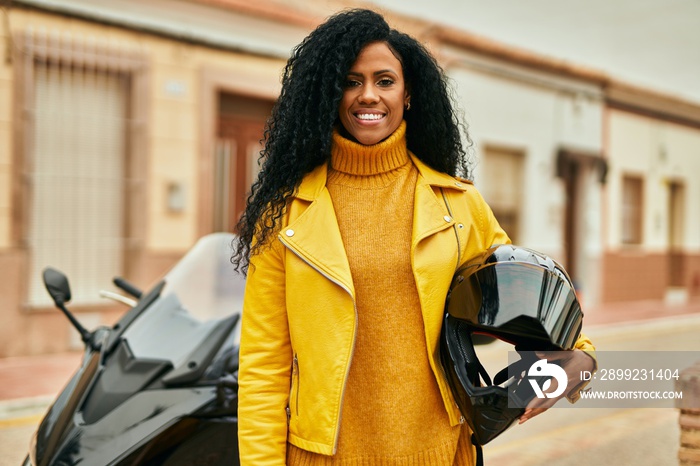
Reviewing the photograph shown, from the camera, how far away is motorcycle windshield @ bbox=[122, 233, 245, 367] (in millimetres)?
2729

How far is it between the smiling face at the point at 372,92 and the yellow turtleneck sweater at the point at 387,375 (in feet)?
0.78

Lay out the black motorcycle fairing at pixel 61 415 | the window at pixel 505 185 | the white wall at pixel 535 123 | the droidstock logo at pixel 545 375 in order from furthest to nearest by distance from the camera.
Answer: the window at pixel 505 185 < the white wall at pixel 535 123 < the black motorcycle fairing at pixel 61 415 < the droidstock logo at pixel 545 375

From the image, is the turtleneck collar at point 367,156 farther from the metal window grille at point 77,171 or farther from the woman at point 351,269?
the metal window grille at point 77,171

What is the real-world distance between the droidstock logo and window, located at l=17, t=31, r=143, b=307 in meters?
7.79

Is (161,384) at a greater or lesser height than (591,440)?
greater

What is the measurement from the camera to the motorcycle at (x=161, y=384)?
7.36 ft

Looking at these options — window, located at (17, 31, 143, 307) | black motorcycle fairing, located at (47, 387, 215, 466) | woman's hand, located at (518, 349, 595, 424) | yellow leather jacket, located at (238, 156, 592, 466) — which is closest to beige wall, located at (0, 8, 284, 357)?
window, located at (17, 31, 143, 307)

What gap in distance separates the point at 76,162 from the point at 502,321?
8.10 m

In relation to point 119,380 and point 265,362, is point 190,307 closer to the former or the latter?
point 119,380

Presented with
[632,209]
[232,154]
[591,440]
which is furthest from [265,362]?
[632,209]

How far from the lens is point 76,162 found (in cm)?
873

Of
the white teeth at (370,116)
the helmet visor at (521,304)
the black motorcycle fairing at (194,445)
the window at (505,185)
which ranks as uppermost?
the window at (505,185)

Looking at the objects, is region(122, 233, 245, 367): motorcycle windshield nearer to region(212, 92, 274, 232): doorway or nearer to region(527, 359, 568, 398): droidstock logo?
region(527, 359, 568, 398): droidstock logo

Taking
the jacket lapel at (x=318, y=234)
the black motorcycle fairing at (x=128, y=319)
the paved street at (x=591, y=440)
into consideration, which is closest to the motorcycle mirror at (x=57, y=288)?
the black motorcycle fairing at (x=128, y=319)
